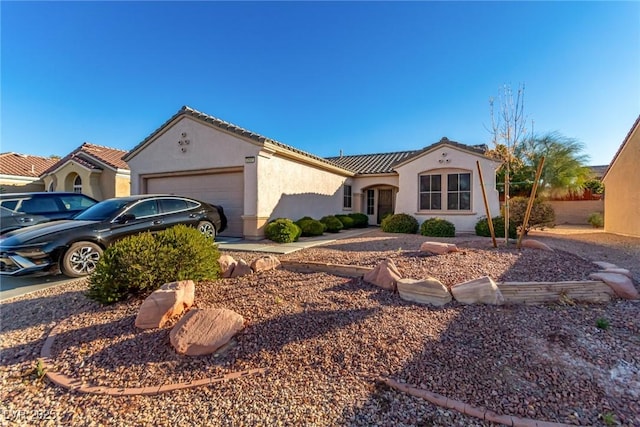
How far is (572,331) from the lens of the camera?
3.13 meters

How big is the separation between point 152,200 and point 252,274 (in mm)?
4425

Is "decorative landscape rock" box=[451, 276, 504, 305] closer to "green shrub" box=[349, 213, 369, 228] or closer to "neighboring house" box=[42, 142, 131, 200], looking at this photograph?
"green shrub" box=[349, 213, 369, 228]

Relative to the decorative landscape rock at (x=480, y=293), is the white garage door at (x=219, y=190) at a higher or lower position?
higher

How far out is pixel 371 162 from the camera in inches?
728

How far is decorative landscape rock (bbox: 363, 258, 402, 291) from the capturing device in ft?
14.0

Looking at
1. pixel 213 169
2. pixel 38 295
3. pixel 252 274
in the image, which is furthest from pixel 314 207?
pixel 38 295

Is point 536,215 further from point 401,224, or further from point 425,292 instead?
point 425,292

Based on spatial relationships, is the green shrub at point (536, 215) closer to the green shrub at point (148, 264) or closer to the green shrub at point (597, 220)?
the green shrub at point (597, 220)

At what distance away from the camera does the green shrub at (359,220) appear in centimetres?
1563

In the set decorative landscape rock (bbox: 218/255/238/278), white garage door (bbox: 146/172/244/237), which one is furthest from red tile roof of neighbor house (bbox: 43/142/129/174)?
decorative landscape rock (bbox: 218/255/238/278)

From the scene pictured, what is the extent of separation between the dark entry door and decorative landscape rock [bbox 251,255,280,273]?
41.0ft

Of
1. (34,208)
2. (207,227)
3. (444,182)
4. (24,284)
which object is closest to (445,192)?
(444,182)

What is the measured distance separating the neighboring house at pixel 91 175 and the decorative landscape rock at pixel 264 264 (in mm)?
15116

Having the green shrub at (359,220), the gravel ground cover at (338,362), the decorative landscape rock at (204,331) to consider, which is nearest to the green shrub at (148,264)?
the gravel ground cover at (338,362)
